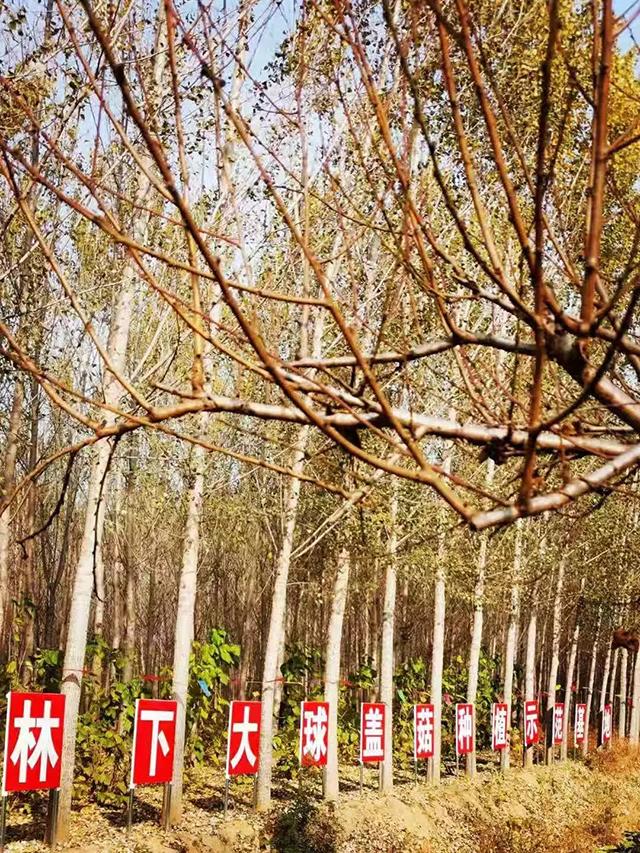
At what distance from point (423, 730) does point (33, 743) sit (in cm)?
759

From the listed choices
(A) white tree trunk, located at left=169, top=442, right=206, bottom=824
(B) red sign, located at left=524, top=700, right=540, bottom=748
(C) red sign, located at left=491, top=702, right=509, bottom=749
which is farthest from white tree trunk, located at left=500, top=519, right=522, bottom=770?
(A) white tree trunk, located at left=169, top=442, right=206, bottom=824

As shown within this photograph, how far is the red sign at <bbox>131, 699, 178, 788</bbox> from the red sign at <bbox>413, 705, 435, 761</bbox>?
5346mm

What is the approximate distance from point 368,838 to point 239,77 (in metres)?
8.23

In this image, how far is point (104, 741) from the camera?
10.8 meters

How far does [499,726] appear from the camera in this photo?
16.8m

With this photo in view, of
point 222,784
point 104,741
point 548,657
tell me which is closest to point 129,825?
point 104,741

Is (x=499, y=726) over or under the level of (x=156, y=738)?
under

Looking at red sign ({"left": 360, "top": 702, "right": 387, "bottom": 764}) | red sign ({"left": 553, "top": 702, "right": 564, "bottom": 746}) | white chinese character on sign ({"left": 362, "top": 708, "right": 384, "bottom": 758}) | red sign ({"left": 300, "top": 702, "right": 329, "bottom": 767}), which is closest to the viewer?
red sign ({"left": 300, "top": 702, "right": 329, "bottom": 767})

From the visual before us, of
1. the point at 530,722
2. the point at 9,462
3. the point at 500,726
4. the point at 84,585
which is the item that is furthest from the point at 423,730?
the point at 9,462

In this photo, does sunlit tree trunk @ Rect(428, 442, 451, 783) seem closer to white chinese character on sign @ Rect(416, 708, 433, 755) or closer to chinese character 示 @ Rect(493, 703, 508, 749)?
white chinese character on sign @ Rect(416, 708, 433, 755)

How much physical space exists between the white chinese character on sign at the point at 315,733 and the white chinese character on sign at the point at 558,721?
28.9ft

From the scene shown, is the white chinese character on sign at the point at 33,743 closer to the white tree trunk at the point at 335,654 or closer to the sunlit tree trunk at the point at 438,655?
the white tree trunk at the point at 335,654

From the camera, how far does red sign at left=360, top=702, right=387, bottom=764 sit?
41.3ft

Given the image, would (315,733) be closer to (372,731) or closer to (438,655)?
(372,731)
